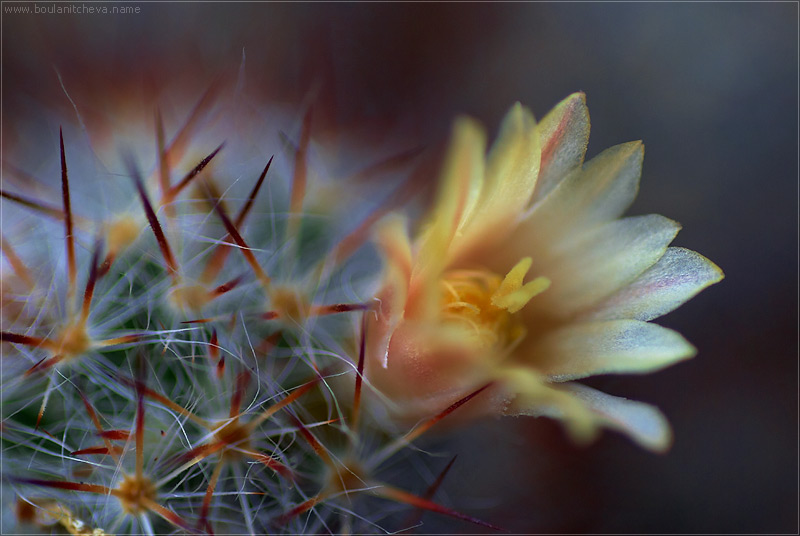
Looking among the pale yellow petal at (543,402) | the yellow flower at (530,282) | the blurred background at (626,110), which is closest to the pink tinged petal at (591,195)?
the yellow flower at (530,282)

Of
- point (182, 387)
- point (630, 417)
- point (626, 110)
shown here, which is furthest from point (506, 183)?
point (626, 110)

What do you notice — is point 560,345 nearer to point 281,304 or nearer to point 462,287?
point 462,287

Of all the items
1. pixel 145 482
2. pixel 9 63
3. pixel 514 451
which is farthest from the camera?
pixel 9 63

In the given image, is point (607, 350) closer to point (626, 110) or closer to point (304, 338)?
point (304, 338)

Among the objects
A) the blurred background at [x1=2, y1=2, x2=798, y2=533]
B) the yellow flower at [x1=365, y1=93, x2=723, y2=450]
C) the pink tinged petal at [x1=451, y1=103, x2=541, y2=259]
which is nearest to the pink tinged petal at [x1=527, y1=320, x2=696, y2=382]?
the yellow flower at [x1=365, y1=93, x2=723, y2=450]

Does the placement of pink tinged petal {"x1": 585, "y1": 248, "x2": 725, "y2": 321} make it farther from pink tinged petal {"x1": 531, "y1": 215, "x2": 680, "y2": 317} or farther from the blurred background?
the blurred background

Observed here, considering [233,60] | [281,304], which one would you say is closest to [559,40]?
[233,60]
